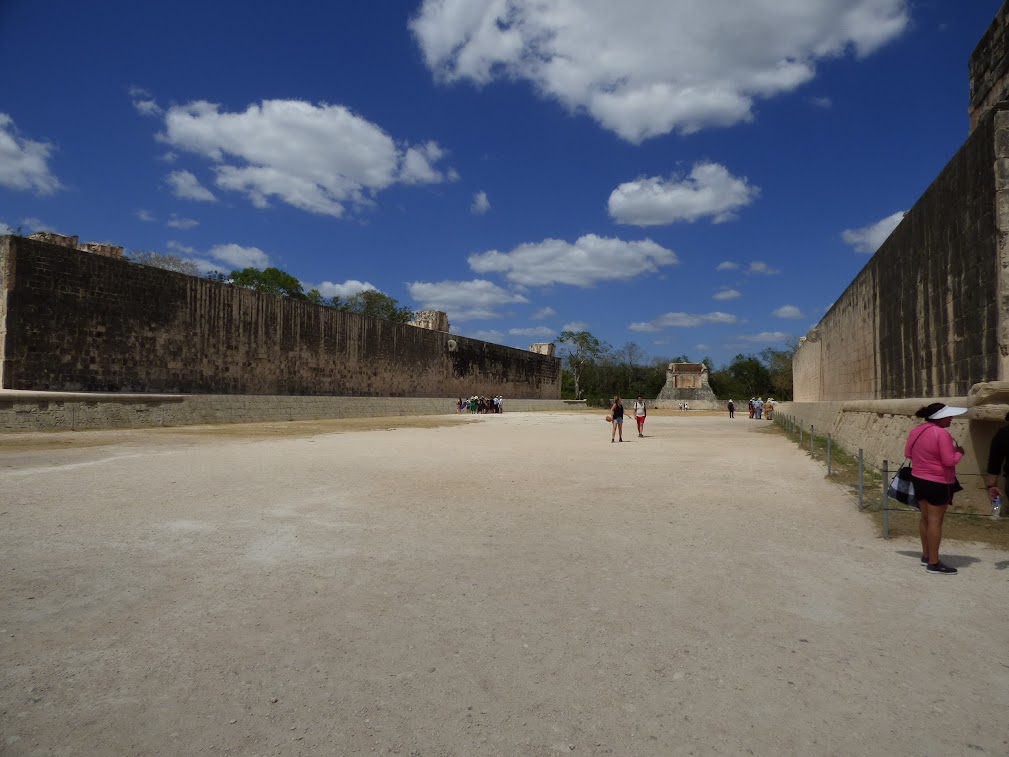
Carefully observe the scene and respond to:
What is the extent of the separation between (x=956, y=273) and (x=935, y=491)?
3.29 meters

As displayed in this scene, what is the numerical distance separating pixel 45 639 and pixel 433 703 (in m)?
1.74

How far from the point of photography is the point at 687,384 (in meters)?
47.2

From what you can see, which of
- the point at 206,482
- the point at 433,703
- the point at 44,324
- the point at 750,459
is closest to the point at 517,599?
the point at 433,703

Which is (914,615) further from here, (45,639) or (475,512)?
(45,639)

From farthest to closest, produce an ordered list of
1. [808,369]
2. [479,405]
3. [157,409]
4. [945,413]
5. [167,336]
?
[479,405] → [808,369] → [167,336] → [157,409] → [945,413]

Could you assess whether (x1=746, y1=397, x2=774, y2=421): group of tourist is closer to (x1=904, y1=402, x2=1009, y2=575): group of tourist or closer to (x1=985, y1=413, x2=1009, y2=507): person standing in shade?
(x1=985, y1=413, x2=1009, y2=507): person standing in shade

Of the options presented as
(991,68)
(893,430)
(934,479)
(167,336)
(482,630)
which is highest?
(991,68)

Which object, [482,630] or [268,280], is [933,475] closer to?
[482,630]

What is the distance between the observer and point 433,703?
2.09 metres

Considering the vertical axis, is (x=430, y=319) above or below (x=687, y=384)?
above

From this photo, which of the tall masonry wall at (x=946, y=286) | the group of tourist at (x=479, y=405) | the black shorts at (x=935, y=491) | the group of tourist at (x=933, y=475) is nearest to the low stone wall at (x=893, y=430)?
the tall masonry wall at (x=946, y=286)

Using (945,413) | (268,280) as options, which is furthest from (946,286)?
(268,280)

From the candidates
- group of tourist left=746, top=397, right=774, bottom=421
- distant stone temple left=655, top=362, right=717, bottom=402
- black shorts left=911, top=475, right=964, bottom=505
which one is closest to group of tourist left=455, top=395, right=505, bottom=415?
group of tourist left=746, top=397, right=774, bottom=421

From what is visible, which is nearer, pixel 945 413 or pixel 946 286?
pixel 945 413
